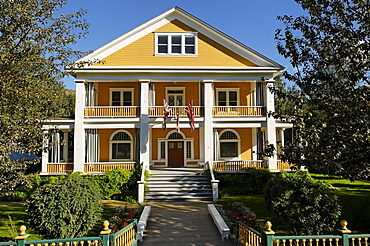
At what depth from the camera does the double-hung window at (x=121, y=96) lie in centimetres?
2248

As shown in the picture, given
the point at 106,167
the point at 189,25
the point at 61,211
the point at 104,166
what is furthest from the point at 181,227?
the point at 189,25

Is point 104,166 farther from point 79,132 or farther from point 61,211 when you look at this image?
point 61,211

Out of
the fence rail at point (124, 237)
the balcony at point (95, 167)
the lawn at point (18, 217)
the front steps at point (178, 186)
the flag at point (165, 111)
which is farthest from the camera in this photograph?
the balcony at point (95, 167)

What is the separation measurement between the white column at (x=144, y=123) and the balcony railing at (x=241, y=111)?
15.2ft

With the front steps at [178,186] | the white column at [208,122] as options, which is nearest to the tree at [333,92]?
the front steps at [178,186]

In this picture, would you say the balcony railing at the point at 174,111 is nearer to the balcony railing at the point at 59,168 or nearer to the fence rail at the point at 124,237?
the balcony railing at the point at 59,168

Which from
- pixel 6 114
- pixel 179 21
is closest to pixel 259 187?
pixel 179 21

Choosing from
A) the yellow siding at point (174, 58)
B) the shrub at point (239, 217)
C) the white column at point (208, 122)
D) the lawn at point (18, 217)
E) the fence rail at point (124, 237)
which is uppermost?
the yellow siding at point (174, 58)

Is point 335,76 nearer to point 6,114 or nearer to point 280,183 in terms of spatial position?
point 280,183

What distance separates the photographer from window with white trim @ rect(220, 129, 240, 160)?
2253 cm

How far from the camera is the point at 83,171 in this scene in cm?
1952

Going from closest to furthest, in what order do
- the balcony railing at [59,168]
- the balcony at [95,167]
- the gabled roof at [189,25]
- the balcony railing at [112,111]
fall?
the balcony railing at [59,168] < the balcony at [95,167] < the balcony railing at [112,111] < the gabled roof at [189,25]

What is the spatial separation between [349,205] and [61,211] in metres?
11.4

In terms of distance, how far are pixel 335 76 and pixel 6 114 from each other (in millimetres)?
9185
